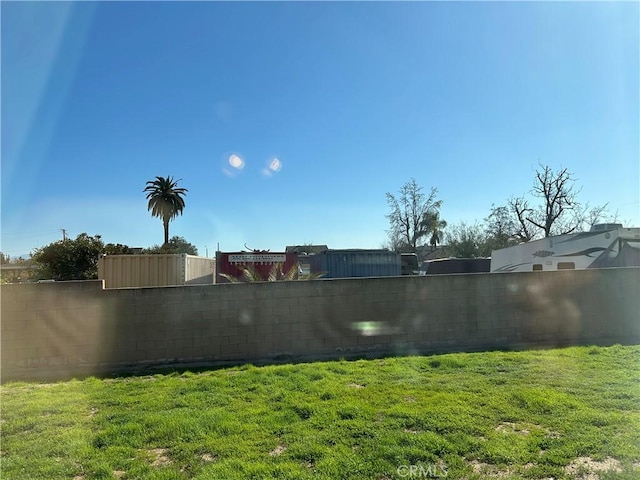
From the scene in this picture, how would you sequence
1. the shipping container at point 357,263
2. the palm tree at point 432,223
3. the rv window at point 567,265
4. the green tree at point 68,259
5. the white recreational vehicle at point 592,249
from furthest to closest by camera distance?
the palm tree at point 432,223
the green tree at point 68,259
the shipping container at point 357,263
the rv window at point 567,265
the white recreational vehicle at point 592,249

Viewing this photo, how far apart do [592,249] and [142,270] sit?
15434 mm

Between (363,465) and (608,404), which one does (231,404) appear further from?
(608,404)

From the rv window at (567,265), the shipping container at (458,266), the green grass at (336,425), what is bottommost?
the green grass at (336,425)

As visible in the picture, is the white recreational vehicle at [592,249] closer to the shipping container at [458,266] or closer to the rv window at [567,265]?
the rv window at [567,265]

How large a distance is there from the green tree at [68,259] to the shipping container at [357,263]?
15.2 m

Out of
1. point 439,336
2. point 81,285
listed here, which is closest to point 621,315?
point 439,336

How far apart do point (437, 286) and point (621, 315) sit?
15.5 feet

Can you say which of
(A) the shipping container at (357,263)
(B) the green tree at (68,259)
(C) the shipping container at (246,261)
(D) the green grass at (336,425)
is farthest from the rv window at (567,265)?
(B) the green tree at (68,259)

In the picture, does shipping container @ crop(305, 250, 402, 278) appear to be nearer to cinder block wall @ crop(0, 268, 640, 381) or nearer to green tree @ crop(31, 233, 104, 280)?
cinder block wall @ crop(0, 268, 640, 381)

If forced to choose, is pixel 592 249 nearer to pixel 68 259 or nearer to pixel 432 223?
pixel 68 259

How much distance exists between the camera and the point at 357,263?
21.0 m

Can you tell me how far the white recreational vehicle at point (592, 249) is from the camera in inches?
544

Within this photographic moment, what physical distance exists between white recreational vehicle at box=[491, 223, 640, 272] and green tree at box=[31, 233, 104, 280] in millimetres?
24499

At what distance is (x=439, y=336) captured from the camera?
9.66 metres
